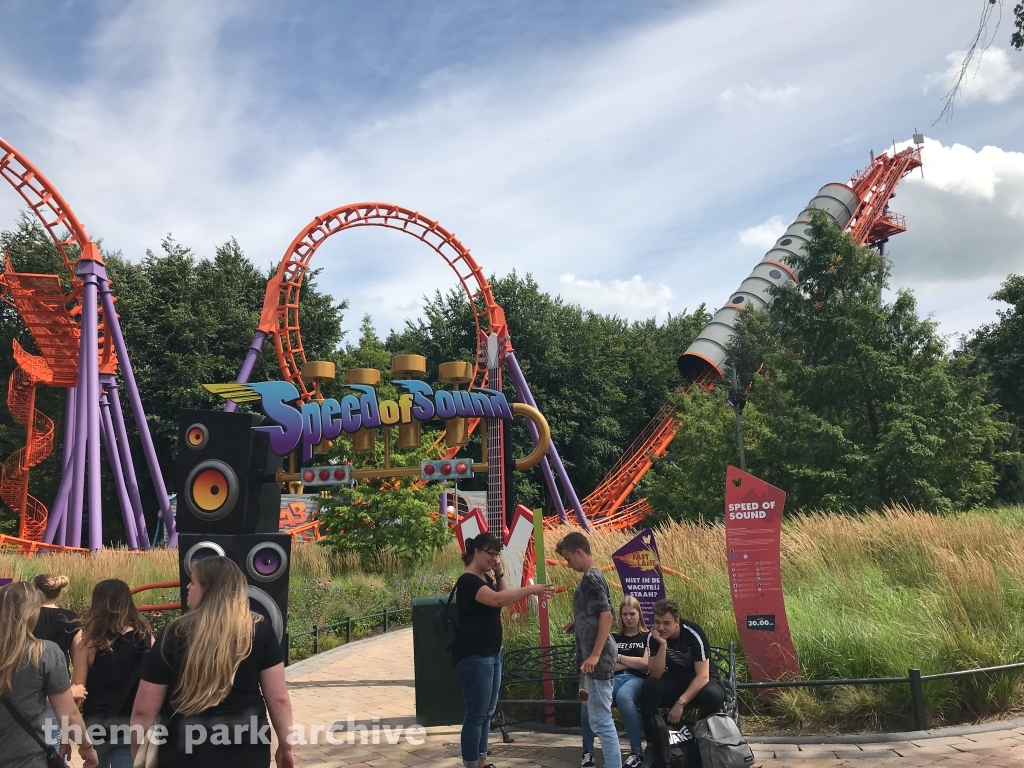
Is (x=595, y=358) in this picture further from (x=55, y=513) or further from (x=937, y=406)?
(x=55, y=513)

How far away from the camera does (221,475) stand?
305 inches

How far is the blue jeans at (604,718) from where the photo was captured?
4.49 meters

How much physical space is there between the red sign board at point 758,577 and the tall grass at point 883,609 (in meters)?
0.18

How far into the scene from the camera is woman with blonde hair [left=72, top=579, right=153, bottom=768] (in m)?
3.69

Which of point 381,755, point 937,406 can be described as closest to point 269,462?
point 381,755

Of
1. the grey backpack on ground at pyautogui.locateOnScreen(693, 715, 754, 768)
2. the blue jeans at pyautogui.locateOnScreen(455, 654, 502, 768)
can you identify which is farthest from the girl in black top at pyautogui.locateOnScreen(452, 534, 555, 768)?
the grey backpack on ground at pyautogui.locateOnScreen(693, 715, 754, 768)

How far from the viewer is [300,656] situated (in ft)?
33.1

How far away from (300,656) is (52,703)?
7385 millimetres

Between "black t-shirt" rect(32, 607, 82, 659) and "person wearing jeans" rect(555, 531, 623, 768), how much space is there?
2.86m

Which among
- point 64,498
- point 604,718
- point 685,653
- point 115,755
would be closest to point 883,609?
point 685,653

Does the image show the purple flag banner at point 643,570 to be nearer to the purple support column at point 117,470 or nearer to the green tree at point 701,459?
the green tree at point 701,459

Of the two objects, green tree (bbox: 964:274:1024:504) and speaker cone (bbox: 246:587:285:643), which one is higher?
green tree (bbox: 964:274:1024:504)

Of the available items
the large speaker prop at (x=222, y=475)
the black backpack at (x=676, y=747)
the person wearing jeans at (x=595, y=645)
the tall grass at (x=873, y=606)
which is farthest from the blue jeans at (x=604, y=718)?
the large speaker prop at (x=222, y=475)

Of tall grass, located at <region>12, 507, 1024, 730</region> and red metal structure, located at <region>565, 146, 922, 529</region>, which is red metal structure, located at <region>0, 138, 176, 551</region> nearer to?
tall grass, located at <region>12, 507, 1024, 730</region>
